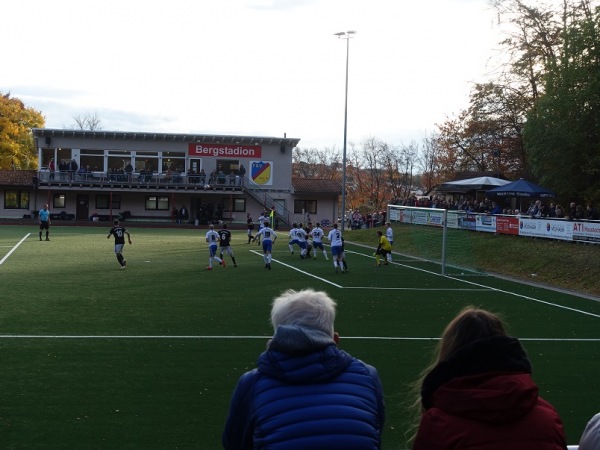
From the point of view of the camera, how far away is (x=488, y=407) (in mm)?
3182

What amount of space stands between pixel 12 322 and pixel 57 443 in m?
8.26

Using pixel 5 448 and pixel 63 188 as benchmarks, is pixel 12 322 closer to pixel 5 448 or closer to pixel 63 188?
pixel 5 448

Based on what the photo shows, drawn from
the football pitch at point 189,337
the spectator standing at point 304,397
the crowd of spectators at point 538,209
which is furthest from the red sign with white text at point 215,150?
the spectator standing at point 304,397

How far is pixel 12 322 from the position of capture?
51.3 ft

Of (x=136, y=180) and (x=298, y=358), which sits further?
(x=136, y=180)

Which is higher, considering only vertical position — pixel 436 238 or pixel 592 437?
pixel 592 437

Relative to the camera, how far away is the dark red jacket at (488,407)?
320 cm

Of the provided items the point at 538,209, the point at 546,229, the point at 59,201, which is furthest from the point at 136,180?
the point at 546,229

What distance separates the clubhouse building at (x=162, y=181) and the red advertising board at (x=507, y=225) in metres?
34.9

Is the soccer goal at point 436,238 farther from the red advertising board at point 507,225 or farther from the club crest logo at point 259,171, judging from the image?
the club crest logo at point 259,171

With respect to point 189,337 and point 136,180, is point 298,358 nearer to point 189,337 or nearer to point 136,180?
point 189,337

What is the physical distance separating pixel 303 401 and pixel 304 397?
18 mm

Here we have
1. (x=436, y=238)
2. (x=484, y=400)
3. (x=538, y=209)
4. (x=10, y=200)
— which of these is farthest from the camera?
(x=10, y=200)

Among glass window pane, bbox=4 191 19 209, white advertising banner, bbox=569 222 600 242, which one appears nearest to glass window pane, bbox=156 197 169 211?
glass window pane, bbox=4 191 19 209
